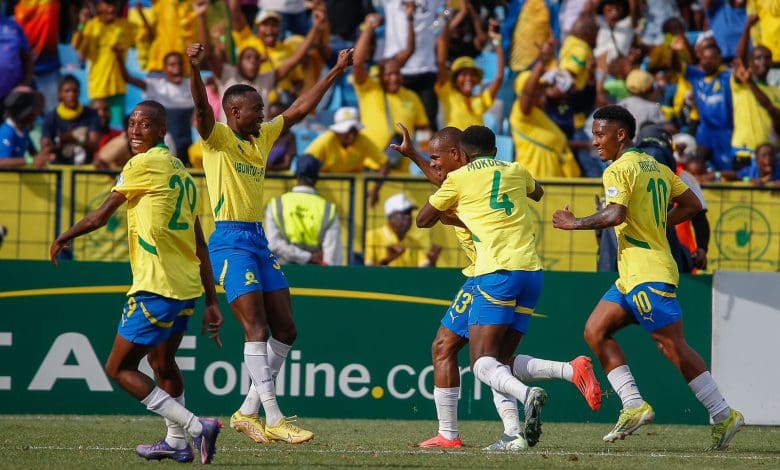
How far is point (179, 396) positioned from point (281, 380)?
3474 mm

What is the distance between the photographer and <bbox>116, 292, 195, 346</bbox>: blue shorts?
758cm

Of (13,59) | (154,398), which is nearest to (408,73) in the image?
(13,59)

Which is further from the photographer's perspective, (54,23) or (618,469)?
(54,23)

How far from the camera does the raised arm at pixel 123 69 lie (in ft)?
53.1

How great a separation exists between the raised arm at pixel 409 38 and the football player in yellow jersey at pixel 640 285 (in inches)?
287

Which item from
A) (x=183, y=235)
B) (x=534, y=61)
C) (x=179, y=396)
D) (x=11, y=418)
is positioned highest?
(x=534, y=61)

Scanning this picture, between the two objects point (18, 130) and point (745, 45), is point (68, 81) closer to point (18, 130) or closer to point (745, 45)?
point (18, 130)

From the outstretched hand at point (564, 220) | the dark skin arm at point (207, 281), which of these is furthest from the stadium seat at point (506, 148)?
the dark skin arm at point (207, 281)

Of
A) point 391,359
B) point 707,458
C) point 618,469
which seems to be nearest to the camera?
point 618,469

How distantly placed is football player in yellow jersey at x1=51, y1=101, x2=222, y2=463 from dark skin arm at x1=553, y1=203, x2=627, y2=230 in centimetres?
235

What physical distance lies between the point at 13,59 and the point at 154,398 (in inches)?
378

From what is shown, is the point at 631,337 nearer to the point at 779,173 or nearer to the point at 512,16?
the point at 779,173

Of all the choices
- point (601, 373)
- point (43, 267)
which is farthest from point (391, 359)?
point (43, 267)

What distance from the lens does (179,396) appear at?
8.11m
